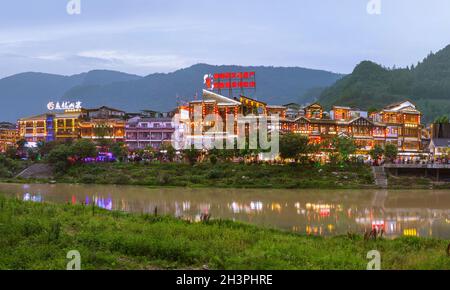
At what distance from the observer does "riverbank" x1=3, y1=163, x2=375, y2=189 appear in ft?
182

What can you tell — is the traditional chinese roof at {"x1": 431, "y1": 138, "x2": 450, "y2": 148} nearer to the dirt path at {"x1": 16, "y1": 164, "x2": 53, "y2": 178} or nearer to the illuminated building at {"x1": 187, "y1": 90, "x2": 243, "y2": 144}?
the illuminated building at {"x1": 187, "y1": 90, "x2": 243, "y2": 144}

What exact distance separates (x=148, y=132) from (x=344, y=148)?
4017 centimetres

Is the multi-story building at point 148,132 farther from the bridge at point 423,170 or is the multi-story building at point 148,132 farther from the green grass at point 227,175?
the bridge at point 423,170

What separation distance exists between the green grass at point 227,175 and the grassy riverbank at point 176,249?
3685 centimetres

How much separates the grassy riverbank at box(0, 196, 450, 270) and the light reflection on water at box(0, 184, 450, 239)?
805 centimetres

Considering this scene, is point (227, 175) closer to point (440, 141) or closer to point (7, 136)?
point (440, 141)

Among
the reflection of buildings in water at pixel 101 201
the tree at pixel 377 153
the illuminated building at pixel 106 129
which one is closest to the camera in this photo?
the reflection of buildings in water at pixel 101 201

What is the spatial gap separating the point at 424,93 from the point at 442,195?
330ft

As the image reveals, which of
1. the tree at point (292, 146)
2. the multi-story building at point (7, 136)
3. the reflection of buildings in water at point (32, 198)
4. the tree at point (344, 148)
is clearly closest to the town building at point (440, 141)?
the tree at point (344, 148)

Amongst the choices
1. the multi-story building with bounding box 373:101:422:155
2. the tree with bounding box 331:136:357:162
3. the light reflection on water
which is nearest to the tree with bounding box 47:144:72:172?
the light reflection on water

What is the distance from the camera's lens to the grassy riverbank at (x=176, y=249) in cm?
1225

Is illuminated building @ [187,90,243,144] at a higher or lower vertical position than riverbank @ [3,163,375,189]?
higher

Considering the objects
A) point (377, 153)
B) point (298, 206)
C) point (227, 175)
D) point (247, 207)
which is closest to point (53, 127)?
point (227, 175)
